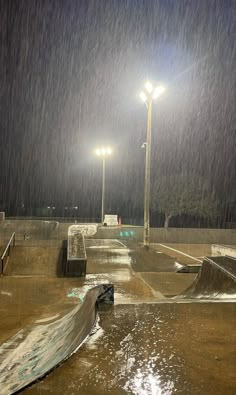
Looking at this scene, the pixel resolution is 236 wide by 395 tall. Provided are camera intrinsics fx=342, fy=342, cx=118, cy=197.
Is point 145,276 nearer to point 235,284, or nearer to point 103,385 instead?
point 235,284

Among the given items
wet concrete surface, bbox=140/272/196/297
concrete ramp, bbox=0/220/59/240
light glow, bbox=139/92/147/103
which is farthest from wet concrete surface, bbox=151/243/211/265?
concrete ramp, bbox=0/220/59/240

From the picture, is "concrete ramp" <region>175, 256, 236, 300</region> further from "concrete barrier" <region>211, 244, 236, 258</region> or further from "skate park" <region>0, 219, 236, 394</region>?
"concrete barrier" <region>211, 244, 236, 258</region>

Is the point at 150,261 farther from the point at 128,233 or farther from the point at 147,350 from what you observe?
the point at 128,233

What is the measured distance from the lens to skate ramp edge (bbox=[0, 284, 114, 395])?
11.0ft

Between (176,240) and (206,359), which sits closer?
(206,359)

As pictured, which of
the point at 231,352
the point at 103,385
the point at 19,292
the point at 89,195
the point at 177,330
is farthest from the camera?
the point at 89,195

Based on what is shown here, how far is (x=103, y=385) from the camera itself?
A: 2959 mm

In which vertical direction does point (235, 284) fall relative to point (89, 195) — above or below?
below

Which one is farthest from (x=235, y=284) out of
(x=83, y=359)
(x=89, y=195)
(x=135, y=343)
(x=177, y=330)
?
(x=89, y=195)

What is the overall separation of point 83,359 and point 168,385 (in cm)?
94

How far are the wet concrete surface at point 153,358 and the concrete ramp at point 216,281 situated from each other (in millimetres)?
1861

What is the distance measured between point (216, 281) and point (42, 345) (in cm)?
428

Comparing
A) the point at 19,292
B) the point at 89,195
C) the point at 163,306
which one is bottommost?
the point at 19,292

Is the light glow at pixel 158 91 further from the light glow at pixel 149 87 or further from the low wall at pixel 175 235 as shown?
the low wall at pixel 175 235
